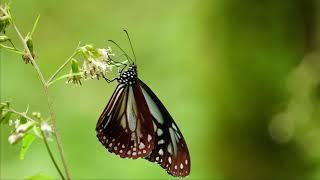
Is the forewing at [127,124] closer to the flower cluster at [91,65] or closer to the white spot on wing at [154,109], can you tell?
the white spot on wing at [154,109]

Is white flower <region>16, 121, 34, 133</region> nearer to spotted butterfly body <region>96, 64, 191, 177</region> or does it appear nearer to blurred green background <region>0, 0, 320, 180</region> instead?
spotted butterfly body <region>96, 64, 191, 177</region>

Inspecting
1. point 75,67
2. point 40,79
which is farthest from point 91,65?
point 40,79

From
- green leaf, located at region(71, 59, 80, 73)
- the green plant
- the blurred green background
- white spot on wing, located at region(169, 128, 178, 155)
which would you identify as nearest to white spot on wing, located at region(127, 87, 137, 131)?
white spot on wing, located at region(169, 128, 178, 155)

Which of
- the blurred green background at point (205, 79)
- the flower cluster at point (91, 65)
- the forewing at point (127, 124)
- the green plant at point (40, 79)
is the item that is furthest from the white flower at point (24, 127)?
the blurred green background at point (205, 79)

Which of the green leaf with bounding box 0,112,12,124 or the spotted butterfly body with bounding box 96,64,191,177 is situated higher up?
the spotted butterfly body with bounding box 96,64,191,177

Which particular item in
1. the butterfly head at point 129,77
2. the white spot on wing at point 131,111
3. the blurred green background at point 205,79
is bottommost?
the white spot on wing at point 131,111

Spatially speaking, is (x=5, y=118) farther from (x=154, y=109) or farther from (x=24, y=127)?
(x=154, y=109)
